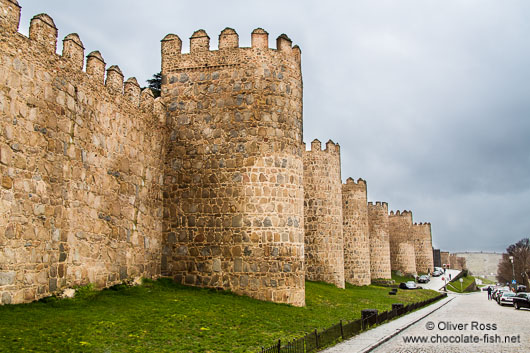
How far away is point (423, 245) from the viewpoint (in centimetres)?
6112

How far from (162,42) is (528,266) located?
2952 inches

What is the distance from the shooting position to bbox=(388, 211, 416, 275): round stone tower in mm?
51897

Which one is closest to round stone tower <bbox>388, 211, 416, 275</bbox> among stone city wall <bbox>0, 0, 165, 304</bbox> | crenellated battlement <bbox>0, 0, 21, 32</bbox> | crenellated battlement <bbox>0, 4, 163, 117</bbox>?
stone city wall <bbox>0, 0, 165, 304</bbox>

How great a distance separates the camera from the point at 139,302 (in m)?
12.4

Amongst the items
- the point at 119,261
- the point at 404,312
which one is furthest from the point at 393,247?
the point at 119,261

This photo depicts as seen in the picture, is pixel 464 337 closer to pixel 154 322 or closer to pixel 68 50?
pixel 154 322

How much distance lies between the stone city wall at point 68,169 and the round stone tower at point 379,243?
27971 millimetres

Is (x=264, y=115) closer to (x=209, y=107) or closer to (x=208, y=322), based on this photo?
(x=209, y=107)

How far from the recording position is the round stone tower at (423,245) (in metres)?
60.7

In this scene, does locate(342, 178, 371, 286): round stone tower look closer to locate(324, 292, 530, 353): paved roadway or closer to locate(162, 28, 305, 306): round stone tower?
locate(324, 292, 530, 353): paved roadway

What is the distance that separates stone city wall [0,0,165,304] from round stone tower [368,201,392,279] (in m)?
28.0

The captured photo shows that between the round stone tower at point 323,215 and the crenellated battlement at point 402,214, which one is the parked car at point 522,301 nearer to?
the round stone tower at point 323,215

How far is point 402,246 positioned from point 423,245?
10154 mm

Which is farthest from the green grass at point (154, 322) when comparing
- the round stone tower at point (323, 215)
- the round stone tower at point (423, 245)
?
the round stone tower at point (423, 245)
